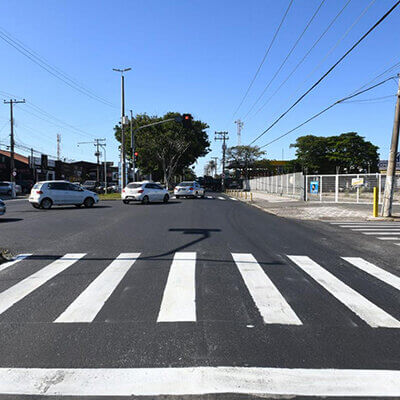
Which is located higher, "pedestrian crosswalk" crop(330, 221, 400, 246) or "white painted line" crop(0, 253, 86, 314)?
"pedestrian crosswalk" crop(330, 221, 400, 246)

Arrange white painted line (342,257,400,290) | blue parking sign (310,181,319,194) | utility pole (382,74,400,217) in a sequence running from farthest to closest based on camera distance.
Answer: blue parking sign (310,181,319,194) < utility pole (382,74,400,217) < white painted line (342,257,400,290)

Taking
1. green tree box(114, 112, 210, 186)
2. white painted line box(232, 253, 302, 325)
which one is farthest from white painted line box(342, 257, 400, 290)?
green tree box(114, 112, 210, 186)

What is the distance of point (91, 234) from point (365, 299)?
300 inches

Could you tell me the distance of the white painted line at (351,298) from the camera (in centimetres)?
397

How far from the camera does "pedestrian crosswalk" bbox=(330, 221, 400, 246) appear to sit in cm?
1015

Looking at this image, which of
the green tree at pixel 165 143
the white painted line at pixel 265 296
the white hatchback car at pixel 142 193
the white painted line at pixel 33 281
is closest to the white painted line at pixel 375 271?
the white painted line at pixel 265 296

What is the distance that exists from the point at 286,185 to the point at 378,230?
23110 mm

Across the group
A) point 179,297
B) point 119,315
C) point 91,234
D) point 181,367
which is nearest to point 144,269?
point 179,297

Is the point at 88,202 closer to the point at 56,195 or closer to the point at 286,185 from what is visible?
the point at 56,195

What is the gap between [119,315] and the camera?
409 centimetres

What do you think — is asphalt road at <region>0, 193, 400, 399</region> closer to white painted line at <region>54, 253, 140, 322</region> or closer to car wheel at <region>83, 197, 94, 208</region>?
white painted line at <region>54, 253, 140, 322</region>

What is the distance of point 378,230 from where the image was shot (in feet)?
38.7

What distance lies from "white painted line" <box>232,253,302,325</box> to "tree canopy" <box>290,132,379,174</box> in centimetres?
7679

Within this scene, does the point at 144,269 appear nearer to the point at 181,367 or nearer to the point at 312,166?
the point at 181,367
